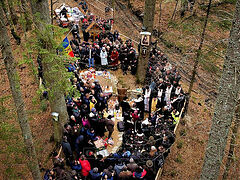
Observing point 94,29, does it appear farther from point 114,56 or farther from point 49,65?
point 49,65

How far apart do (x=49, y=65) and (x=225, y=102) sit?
6357 mm

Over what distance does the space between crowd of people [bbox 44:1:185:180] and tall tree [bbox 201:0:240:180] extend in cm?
201

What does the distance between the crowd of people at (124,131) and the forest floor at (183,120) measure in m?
1.49

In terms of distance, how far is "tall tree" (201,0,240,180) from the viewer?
215 inches

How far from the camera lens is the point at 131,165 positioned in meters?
9.01

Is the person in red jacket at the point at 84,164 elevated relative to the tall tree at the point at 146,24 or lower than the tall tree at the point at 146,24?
lower

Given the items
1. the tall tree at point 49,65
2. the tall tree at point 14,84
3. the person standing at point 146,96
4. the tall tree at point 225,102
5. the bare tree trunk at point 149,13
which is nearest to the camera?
the tall tree at point 225,102

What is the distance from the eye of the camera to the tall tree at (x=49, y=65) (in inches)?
280

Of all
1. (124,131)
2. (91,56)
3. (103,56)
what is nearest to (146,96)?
(124,131)

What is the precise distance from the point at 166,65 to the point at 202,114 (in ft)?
12.5

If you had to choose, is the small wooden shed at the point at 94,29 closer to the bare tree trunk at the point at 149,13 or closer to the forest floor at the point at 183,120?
the forest floor at the point at 183,120

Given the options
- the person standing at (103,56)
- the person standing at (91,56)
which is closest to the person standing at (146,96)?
the person standing at (103,56)

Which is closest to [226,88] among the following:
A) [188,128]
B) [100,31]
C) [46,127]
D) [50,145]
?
[188,128]

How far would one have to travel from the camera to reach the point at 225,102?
5984 millimetres
